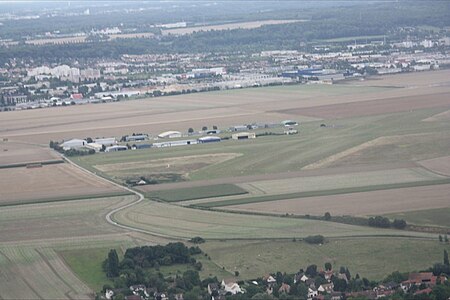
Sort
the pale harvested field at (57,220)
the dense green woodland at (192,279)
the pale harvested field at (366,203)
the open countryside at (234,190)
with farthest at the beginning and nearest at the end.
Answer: the pale harvested field at (366,203) → the pale harvested field at (57,220) → the open countryside at (234,190) → the dense green woodland at (192,279)

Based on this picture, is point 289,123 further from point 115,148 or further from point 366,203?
point 366,203

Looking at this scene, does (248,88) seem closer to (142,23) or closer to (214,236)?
(214,236)

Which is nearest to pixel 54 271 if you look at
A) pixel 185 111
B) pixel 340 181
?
pixel 340 181

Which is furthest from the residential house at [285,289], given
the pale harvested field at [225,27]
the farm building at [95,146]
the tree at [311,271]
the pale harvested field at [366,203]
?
the pale harvested field at [225,27]

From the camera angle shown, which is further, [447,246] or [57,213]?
[57,213]

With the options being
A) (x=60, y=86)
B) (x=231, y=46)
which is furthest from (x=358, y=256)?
(x=231, y=46)

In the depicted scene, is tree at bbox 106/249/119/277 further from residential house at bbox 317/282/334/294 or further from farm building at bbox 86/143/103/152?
farm building at bbox 86/143/103/152

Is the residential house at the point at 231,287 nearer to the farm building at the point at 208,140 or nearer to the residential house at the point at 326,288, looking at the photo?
the residential house at the point at 326,288
